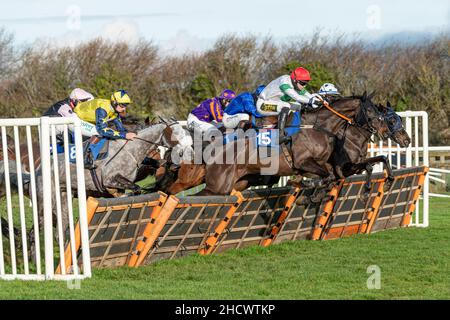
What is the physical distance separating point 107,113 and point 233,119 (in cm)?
147

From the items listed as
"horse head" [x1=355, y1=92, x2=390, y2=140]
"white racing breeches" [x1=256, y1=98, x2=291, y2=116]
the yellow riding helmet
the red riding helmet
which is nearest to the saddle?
the yellow riding helmet

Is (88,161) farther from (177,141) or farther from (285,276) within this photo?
(285,276)

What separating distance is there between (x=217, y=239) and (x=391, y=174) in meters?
2.73

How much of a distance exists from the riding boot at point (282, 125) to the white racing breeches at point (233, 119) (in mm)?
467

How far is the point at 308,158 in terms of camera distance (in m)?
10.7

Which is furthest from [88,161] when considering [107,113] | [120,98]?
[120,98]

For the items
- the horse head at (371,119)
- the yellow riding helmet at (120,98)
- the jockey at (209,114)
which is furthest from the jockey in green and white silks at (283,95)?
the yellow riding helmet at (120,98)

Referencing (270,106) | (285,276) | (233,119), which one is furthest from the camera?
(233,119)

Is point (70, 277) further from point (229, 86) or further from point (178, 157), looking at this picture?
point (229, 86)

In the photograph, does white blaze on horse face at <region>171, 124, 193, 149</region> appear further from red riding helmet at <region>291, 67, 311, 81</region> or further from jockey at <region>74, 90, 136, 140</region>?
red riding helmet at <region>291, 67, 311, 81</region>

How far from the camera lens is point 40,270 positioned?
24.6 ft

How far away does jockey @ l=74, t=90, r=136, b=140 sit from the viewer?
10.4 metres

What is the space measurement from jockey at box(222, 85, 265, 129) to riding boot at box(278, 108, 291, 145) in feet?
1.41

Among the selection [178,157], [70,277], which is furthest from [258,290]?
[178,157]
